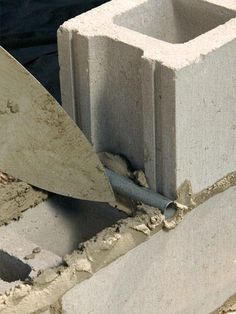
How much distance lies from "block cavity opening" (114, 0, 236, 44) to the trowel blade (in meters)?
0.69

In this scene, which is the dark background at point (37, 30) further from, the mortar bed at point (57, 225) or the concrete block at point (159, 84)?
the concrete block at point (159, 84)

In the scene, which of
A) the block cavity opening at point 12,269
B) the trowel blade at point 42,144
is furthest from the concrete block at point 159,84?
the block cavity opening at point 12,269

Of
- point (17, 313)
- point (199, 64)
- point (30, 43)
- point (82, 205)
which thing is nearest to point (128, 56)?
point (199, 64)

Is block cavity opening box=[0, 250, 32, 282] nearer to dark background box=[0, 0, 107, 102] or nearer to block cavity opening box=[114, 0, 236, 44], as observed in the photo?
block cavity opening box=[114, 0, 236, 44]

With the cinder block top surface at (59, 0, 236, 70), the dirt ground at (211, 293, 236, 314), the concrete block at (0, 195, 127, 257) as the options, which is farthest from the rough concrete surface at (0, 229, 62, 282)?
the dirt ground at (211, 293, 236, 314)

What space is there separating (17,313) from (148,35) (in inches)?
65.7

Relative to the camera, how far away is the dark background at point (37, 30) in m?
9.20

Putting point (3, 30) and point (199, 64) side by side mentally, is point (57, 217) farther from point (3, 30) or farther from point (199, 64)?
point (3, 30)

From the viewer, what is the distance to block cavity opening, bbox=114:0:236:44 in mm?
5754

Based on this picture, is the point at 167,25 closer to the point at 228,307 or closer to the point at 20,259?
the point at 20,259

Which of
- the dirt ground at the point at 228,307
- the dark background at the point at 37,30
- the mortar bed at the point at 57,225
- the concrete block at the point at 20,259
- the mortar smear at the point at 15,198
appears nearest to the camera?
the concrete block at the point at 20,259

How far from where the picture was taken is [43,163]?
5.46m

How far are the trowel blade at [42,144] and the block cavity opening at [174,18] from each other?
692 mm

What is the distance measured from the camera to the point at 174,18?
5.93 meters
